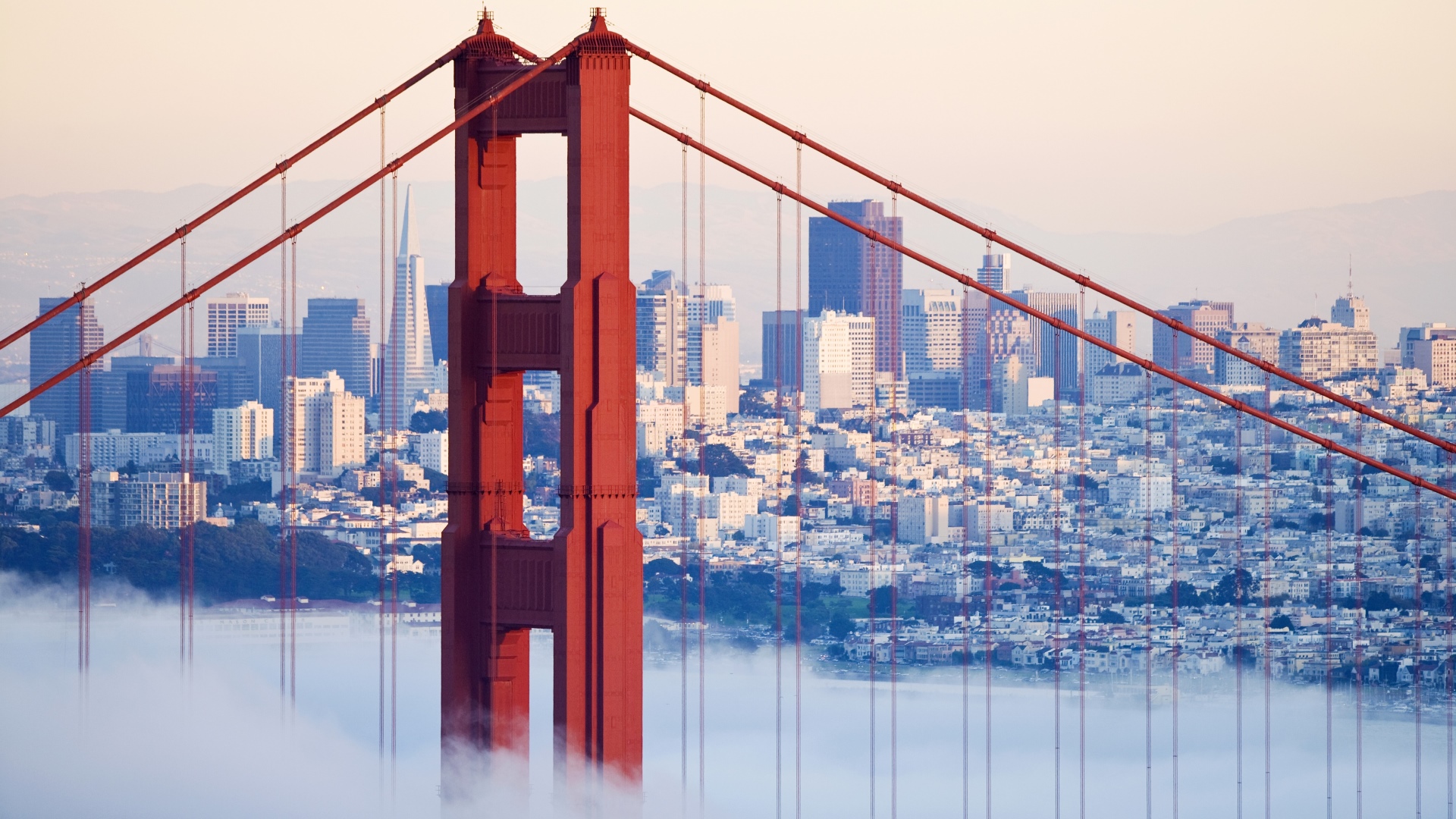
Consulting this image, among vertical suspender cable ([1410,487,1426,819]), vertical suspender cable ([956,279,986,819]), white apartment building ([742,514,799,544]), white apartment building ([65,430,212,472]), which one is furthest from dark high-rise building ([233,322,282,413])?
vertical suspender cable ([1410,487,1426,819])

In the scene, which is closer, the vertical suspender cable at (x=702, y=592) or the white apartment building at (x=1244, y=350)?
the vertical suspender cable at (x=702, y=592)

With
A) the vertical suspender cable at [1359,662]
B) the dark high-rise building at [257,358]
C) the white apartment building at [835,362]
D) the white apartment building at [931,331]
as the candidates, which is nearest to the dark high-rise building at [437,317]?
the dark high-rise building at [257,358]

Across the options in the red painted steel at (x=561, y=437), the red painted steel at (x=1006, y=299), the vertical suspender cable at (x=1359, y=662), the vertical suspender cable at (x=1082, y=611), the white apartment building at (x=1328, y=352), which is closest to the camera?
the red painted steel at (x=561, y=437)

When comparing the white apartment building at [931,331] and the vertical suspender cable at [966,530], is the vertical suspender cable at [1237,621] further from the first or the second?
the white apartment building at [931,331]

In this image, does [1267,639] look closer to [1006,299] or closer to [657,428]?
[1006,299]

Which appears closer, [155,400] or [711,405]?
[155,400]

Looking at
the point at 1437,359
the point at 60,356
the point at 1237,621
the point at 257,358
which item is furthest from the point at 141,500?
the point at 1437,359
